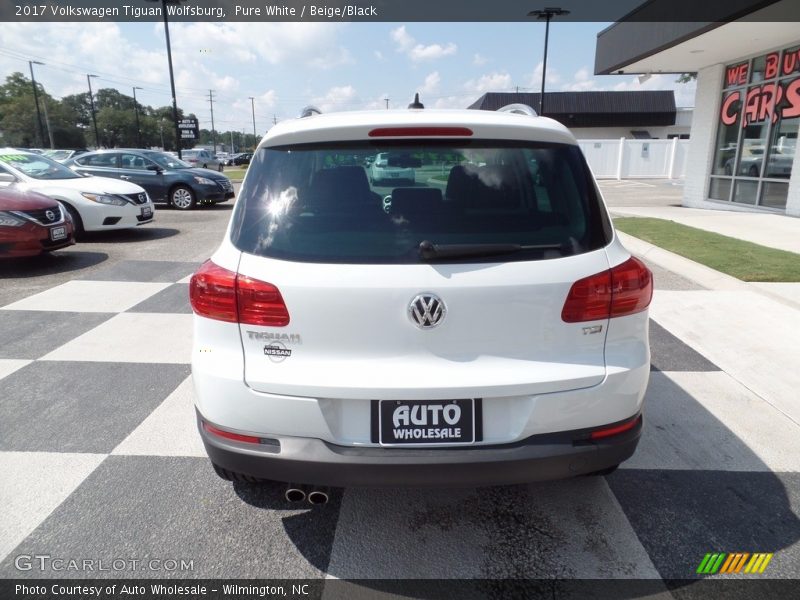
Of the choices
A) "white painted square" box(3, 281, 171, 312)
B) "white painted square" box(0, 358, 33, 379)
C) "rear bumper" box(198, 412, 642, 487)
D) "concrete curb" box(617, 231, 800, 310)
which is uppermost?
"rear bumper" box(198, 412, 642, 487)

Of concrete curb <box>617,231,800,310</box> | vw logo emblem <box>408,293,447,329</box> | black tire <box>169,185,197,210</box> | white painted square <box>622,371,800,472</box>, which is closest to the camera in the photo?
vw logo emblem <box>408,293,447,329</box>

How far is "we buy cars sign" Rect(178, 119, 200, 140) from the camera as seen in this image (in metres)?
28.1

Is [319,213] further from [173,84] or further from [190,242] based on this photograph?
[173,84]

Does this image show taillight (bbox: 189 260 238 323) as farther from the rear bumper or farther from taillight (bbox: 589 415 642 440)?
taillight (bbox: 589 415 642 440)

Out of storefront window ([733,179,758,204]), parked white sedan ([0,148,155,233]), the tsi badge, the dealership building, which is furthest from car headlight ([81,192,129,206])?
storefront window ([733,179,758,204])

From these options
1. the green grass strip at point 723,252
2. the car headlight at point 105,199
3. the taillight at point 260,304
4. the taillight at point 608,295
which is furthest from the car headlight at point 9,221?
the green grass strip at point 723,252

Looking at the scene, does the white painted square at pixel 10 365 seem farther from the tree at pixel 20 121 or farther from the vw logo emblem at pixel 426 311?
the tree at pixel 20 121

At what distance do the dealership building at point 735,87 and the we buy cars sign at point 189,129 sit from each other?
2019cm

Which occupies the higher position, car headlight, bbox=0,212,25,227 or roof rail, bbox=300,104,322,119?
roof rail, bbox=300,104,322,119

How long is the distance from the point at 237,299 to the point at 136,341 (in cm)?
334

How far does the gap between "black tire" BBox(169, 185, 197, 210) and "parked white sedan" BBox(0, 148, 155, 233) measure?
14.6 feet

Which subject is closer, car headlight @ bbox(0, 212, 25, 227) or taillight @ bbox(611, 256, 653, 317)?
taillight @ bbox(611, 256, 653, 317)

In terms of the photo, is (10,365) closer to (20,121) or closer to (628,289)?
(628,289)

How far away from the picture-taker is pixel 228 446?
2.17 metres
